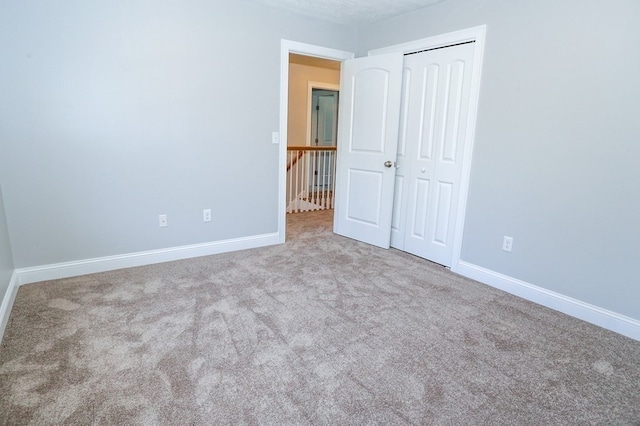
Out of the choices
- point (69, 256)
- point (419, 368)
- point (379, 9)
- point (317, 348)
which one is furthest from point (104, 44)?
point (419, 368)

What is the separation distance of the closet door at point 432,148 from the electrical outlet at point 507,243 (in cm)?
48

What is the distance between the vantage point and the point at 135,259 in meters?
3.17

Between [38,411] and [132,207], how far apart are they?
1835mm

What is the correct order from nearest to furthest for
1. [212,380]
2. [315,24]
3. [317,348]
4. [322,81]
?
[212,380]
[317,348]
[315,24]
[322,81]

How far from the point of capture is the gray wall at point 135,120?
2582 mm

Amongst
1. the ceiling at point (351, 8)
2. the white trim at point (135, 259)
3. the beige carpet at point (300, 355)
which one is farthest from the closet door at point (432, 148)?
the white trim at point (135, 259)

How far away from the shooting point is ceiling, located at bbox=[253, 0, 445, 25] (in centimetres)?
322

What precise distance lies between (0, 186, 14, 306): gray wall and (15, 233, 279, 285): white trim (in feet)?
0.61

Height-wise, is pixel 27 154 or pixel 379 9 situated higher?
pixel 379 9

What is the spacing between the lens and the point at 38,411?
154cm

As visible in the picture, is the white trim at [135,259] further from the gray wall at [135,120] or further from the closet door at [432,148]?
the closet door at [432,148]

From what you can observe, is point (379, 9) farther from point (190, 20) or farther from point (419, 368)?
point (419, 368)

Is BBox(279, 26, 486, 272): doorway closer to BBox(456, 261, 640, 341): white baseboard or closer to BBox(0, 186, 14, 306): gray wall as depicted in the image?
BBox(456, 261, 640, 341): white baseboard

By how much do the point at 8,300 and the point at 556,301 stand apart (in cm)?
376
